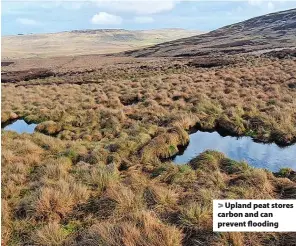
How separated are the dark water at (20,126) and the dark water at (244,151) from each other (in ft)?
33.6

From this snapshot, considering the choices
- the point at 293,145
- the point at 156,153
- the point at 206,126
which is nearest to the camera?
the point at 156,153

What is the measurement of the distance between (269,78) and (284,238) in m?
24.1

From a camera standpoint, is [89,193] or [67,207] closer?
[67,207]

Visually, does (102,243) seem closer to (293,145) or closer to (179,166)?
(179,166)

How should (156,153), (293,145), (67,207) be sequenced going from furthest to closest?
(293,145) < (156,153) < (67,207)

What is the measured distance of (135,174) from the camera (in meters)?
11.7

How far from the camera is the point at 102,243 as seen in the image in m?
7.64

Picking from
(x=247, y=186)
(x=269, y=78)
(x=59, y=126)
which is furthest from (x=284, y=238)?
(x=269, y=78)

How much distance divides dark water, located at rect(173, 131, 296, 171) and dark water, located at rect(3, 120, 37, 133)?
33.6ft

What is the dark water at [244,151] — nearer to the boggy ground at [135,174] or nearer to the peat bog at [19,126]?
the boggy ground at [135,174]

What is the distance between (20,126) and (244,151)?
1425 centimetres

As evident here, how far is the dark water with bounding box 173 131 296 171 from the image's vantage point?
13547mm

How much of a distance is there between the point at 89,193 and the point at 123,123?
9.29 meters

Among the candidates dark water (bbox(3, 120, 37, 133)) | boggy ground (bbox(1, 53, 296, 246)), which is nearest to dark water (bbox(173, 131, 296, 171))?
boggy ground (bbox(1, 53, 296, 246))
